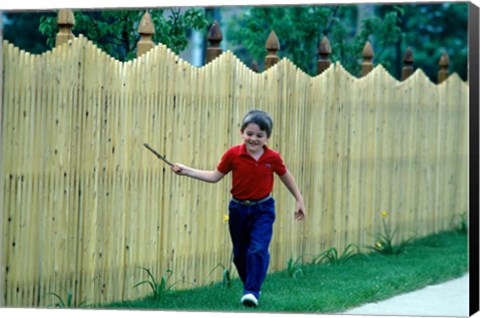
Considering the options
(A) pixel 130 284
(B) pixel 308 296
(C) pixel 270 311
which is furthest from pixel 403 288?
(A) pixel 130 284

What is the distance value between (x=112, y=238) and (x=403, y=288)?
2411 millimetres

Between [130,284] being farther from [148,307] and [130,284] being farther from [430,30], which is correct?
[430,30]

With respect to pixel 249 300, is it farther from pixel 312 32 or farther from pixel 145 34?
pixel 312 32

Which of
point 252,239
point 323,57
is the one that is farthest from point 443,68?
point 252,239

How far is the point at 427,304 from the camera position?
28.1 ft

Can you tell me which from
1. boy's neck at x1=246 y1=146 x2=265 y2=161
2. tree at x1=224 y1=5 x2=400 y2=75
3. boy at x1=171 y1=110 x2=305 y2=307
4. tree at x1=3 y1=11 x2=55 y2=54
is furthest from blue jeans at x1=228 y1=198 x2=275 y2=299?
tree at x1=3 y1=11 x2=55 y2=54

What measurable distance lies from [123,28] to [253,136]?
1412mm

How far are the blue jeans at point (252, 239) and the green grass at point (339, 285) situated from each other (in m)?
0.22

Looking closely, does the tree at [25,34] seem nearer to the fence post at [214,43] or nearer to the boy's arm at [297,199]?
the fence post at [214,43]

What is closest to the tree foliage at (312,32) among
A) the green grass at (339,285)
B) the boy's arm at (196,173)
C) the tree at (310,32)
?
the tree at (310,32)

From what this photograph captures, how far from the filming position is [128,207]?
819 cm

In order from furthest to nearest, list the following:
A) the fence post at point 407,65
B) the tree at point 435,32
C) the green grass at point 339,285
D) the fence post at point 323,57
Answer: the tree at point 435,32 → the fence post at point 407,65 → the fence post at point 323,57 → the green grass at point 339,285

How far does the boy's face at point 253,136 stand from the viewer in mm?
7938

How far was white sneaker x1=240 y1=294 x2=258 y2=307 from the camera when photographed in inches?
311
